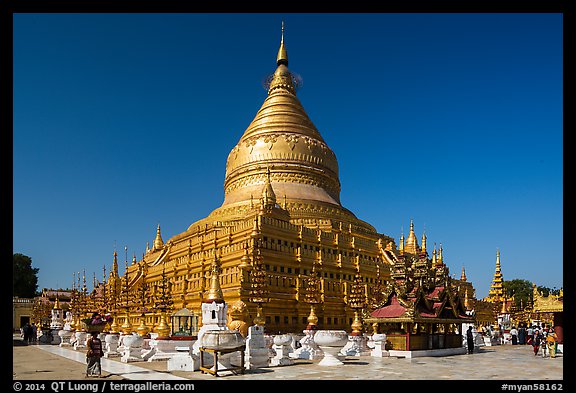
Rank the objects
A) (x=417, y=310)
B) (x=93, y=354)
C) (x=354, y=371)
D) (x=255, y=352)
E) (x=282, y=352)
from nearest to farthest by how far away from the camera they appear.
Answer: (x=93, y=354)
(x=354, y=371)
(x=255, y=352)
(x=282, y=352)
(x=417, y=310)

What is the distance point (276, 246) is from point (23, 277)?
64511 millimetres

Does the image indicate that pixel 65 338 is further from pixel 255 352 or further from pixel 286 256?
pixel 255 352

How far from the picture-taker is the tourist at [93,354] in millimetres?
17281

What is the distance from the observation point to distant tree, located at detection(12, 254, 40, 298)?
85875mm

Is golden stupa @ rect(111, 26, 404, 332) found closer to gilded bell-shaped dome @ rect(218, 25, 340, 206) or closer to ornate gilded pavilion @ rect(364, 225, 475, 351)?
gilded bell-shaped dome @ rect(218, 25, 340, 206)

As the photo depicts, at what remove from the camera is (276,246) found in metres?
38.7

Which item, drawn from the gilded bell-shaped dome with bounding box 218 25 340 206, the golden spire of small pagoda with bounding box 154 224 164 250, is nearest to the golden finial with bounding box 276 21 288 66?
the gilded bell-shaped dome with bounding box 218 25 340 206

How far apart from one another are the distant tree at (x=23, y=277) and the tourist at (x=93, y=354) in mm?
76360

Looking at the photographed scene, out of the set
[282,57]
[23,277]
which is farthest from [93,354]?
[23,277]

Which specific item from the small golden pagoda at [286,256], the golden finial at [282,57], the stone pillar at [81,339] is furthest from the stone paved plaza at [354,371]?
the golden finial at [282,57]

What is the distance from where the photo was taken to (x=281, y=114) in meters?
55.8

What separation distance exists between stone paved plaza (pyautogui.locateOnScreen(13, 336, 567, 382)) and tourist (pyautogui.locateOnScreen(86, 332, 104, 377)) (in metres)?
0.38
